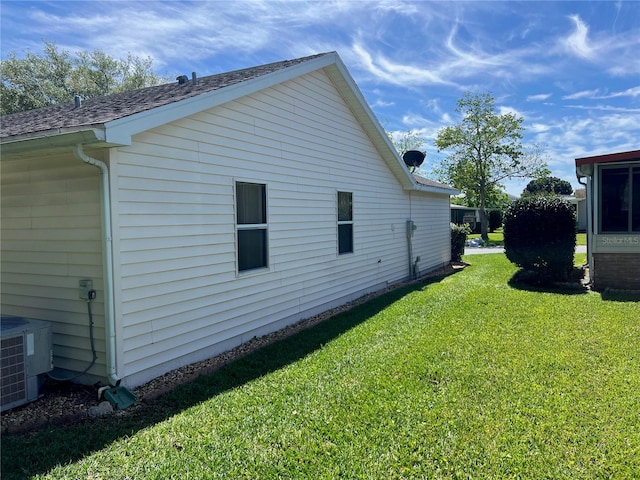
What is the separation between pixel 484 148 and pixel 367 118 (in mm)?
23351

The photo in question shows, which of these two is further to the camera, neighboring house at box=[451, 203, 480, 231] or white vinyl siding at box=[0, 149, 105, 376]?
neighboring house at box=[451, 203, 480, 231]

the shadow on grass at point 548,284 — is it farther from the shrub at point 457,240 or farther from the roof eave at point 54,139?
the roof eave at point 54,139

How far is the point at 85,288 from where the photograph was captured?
13.6 ft

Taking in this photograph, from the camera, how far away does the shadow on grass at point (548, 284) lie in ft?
30.9

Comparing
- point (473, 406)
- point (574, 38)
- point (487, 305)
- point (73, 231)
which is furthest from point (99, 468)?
point (574, 38)

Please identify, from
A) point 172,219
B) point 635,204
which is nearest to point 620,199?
point 635,204

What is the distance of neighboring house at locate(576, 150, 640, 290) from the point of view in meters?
9.02

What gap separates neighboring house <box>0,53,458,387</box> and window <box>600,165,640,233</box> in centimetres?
655

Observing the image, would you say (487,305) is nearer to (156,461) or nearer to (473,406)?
(473,406)

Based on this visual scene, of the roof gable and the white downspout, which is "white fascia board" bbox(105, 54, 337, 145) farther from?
the white downspout

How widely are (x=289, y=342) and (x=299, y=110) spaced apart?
13.3ft

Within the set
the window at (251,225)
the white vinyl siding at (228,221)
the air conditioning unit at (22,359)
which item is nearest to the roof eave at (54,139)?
the white vinyl siding at (228,221)

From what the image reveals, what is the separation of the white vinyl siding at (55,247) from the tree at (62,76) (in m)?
23.3

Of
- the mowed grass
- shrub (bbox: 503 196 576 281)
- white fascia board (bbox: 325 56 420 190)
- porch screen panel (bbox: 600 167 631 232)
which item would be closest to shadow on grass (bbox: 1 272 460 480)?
the mowed grass
